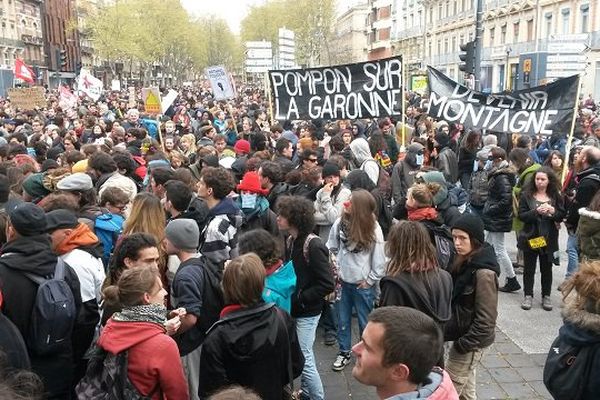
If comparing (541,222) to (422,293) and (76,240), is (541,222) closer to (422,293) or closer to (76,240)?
(422,293)

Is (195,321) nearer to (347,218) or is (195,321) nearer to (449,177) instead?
(347,218)

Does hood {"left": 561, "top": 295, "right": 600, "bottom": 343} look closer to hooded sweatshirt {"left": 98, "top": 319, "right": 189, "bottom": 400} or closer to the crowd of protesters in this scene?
the crowd of protesters

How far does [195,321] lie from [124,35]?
2433 inches

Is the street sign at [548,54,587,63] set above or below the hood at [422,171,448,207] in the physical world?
above

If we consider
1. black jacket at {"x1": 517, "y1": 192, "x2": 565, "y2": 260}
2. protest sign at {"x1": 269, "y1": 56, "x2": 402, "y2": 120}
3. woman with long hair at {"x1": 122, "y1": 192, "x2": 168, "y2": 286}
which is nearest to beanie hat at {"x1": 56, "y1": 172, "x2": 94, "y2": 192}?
woman with long hair at {"x1": 122, "y1": 192, "x2": 168, "y2": 286}

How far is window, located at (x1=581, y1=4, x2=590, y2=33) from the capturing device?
3741cm

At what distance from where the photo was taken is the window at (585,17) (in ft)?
123

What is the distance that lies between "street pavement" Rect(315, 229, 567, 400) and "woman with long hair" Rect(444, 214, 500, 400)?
3.05 feet

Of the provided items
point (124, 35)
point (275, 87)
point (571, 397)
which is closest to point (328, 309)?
point (571, 397)

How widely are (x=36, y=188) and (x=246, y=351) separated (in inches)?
142

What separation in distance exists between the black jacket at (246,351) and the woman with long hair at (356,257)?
5.94 ft

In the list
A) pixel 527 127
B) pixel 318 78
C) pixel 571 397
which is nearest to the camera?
pixel 571 397

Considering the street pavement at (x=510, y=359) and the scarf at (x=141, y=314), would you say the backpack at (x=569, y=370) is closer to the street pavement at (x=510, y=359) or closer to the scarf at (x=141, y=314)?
the street pavement at (x=510, y=359)

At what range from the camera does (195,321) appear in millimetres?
3594
